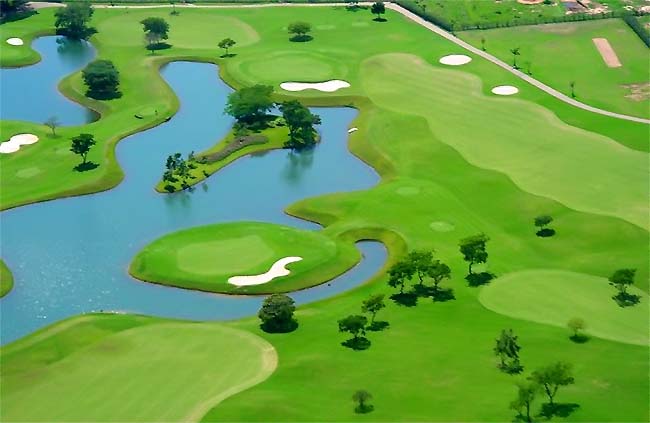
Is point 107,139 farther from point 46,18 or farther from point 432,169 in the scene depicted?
point 46,18

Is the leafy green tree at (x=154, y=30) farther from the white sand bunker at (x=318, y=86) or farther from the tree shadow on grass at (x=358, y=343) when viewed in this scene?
the tree shadow on grass at (x=358, y=343)

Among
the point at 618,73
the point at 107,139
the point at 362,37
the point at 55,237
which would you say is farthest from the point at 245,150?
the point at 618,73

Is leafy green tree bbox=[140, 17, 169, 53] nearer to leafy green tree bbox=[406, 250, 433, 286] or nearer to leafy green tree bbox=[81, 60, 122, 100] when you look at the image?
leafy green tree bbox=[81, 60, 122, 100]

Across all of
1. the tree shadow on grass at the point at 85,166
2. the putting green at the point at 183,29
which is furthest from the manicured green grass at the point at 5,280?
the putting green at the point at 183,29

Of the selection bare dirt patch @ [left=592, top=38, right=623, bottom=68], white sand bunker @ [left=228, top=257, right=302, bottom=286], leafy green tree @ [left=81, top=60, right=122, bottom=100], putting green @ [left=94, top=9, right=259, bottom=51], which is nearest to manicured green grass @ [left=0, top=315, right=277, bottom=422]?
white sand bunker @ [left=228, top=257, right=302, bottom=286]

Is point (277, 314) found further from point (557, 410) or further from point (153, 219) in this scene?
point (153, 219)

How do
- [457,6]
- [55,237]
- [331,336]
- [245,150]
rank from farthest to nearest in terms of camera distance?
[457,6], [245,150], [55,237], [331,336]

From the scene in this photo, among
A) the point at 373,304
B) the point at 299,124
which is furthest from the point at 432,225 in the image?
the point at 299,124
